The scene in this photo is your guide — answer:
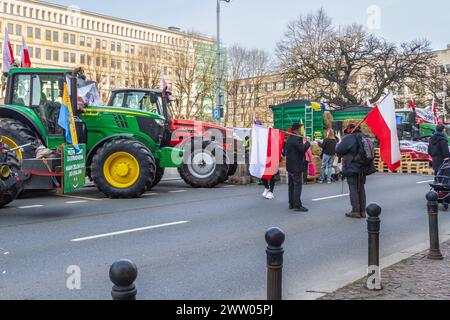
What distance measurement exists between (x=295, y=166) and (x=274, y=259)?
746cm

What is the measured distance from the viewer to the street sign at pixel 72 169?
33.3ft

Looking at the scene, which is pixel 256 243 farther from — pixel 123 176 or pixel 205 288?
pixel 123 176

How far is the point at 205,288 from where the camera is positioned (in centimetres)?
545

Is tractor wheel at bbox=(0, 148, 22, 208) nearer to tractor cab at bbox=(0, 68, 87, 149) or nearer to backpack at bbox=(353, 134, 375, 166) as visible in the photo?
tractor cab at bbox=(0, 68, 87, 149)

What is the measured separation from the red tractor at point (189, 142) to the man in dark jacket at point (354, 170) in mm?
5411

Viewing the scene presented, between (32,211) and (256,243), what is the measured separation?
17.2ft

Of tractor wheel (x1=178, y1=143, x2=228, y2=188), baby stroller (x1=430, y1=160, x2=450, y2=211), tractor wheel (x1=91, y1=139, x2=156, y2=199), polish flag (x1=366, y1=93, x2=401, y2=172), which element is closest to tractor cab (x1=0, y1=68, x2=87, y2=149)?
tractor wheel (x1=91, y1=139, x2=156, y2=199)

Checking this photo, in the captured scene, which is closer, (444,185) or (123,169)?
(444,185)

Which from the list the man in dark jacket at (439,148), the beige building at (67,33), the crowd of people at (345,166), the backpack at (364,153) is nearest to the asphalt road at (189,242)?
the crowd of people at (345,166)

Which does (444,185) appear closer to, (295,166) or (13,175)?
(295,166)

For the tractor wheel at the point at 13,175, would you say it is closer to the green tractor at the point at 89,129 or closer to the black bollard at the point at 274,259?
the green tractor at the point at 89,129

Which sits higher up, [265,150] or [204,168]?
[265,150]

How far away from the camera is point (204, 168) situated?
1530 cm

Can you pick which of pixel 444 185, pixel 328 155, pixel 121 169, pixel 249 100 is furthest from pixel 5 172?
pixel 249 100
